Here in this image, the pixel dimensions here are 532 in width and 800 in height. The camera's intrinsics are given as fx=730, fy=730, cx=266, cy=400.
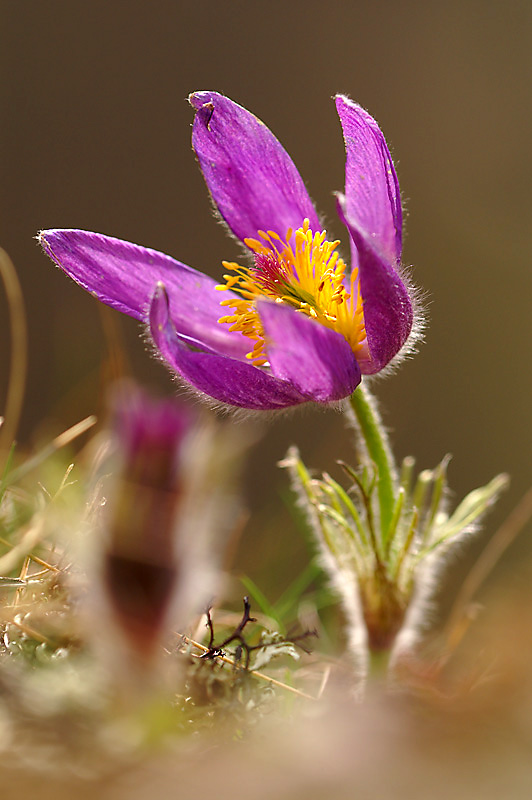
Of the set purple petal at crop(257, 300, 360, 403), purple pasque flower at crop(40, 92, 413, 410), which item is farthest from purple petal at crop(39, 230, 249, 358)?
purple petal at crop(257, 300, 360, 403)

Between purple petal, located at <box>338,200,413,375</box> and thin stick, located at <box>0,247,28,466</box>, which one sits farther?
thin stick, located at <box>0,247,28,466</box>

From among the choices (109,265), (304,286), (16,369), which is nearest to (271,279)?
(304,286)

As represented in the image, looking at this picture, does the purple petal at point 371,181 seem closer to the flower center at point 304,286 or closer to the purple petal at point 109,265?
the flower center at point 304,286

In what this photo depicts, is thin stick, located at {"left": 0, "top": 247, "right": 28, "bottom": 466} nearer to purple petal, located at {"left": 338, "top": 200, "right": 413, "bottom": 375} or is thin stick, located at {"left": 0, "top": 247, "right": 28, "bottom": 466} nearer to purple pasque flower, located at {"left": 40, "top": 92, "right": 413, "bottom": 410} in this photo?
purple pasque flower, located at {"left": 40, "top": 92, "right": 413, "bottom": 410}

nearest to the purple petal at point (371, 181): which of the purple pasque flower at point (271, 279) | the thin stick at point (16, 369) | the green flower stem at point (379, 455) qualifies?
A: the purple pasque flower at point (271, 279)

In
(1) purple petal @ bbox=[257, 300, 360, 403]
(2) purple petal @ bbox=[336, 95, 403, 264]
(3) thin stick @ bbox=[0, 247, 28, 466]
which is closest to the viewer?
(1) purple petal @ bbox=[257, 300, 360, 403]

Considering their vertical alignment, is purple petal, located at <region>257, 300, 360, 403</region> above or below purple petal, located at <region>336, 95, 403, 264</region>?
below

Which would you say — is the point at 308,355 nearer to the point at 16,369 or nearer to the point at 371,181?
the point at 371,181

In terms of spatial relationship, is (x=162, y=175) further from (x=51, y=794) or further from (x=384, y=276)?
(x=51, y=794)
